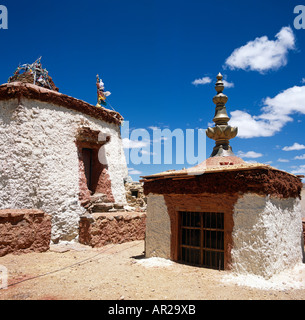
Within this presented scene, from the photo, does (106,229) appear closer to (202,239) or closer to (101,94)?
(202,239)

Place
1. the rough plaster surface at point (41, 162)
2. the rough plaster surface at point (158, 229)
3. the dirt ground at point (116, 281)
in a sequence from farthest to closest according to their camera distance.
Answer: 1. the rough plaster surface at point (41, 162)
2. the rough plaster surface at point (158, 229)
3. the dirt ground at point (116, 281)

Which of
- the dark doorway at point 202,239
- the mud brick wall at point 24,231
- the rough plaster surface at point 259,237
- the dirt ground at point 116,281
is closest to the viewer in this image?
the dirt ground at point 116,281

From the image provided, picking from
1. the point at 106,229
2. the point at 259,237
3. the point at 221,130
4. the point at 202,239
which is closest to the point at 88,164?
the point at 106,229

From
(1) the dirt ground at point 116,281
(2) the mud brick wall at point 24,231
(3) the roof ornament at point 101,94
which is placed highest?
(3) the roof ornament at point 101,94

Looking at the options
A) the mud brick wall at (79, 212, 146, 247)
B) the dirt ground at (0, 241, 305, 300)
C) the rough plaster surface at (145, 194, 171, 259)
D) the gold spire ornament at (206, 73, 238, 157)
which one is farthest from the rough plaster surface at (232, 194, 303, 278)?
the mud brick wall at (79, 212, 146, 247)

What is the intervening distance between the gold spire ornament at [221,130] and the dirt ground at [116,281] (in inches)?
172

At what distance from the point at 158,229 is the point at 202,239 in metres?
1.42

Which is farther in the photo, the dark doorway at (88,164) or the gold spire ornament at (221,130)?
the dark doorway at (88,164)

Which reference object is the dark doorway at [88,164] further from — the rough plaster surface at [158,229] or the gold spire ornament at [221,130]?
the gold spire ornament at [221,130]

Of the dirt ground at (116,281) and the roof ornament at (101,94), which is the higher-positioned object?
the roof ornament at (101,94)

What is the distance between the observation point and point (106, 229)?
10.1 metres

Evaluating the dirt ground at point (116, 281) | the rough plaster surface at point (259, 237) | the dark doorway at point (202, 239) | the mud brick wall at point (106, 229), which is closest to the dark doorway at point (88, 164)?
the mud brick wall at point (106, 229)

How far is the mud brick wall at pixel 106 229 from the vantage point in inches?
387
